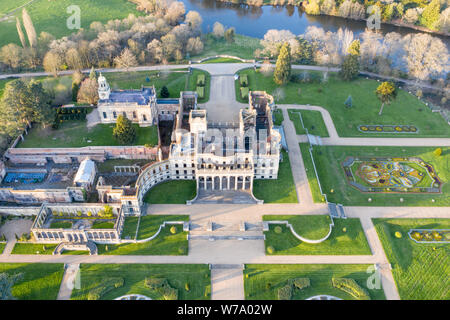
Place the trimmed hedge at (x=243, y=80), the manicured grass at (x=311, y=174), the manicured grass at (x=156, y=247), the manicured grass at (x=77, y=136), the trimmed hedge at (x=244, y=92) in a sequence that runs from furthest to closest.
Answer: the trimmed hedge at (x=243, y=80), the trimmed hedge at (x=244, y=92), the manicured grass at (x=77, y=136), the manicured grass at (x=311, y=174), the manicured grass at (x=156, y=247)

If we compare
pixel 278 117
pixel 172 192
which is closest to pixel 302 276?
pixel 172 192

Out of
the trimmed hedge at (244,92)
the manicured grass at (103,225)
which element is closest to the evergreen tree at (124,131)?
the manicured grass at (103,225)

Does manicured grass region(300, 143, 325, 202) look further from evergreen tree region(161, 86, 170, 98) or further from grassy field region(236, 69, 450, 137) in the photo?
evergreen tree region(161, 86, 170, 98)

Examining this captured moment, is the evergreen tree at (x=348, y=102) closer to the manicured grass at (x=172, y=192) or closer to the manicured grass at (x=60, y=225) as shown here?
the manicured grass at (x=172, y=192)

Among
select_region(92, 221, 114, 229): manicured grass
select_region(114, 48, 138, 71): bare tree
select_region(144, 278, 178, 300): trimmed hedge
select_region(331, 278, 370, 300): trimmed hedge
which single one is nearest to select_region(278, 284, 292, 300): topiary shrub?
select_region(331, 278, 370, 300): trimmed hedge

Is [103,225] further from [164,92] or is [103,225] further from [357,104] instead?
[357,104]

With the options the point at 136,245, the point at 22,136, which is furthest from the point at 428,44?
the point at 22,136
